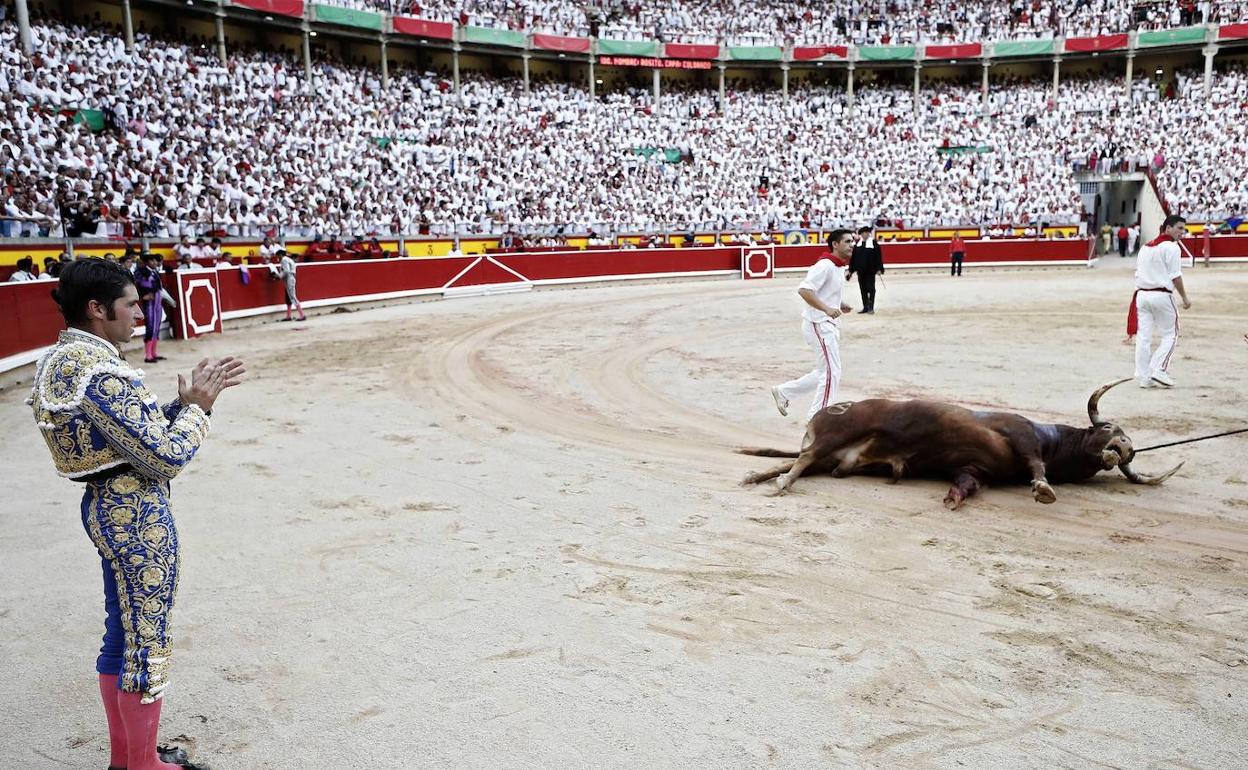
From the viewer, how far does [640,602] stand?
155 inches

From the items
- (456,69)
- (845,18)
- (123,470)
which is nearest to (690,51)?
(845,18)

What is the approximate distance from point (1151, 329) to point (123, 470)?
9.00 meters

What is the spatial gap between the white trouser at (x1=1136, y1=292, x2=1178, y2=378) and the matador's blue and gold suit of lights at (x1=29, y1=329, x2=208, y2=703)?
28.8 ft

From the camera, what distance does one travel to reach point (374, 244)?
24.2m

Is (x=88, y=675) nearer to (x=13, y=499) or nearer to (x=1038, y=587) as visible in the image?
(x=13, y=499)

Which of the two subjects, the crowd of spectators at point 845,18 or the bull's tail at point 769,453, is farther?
the crowd of spectators at point 845,18

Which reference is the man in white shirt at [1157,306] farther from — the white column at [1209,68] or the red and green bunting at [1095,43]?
the red and green bunting at [1095,43]

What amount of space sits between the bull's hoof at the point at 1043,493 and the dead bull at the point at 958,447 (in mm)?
71

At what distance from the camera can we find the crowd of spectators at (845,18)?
44.0 metres

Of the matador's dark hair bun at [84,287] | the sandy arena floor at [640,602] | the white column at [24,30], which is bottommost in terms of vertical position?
the sandy arena floor at [640,602]

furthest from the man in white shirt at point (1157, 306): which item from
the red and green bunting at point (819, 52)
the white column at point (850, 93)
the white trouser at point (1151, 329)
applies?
the red and green bunting at point (819, 52)

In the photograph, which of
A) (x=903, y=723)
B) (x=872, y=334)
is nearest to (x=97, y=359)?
(x=903, y=723)

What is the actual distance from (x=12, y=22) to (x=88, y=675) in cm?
2916

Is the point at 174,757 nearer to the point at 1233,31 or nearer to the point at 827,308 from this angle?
the point at 827,308
